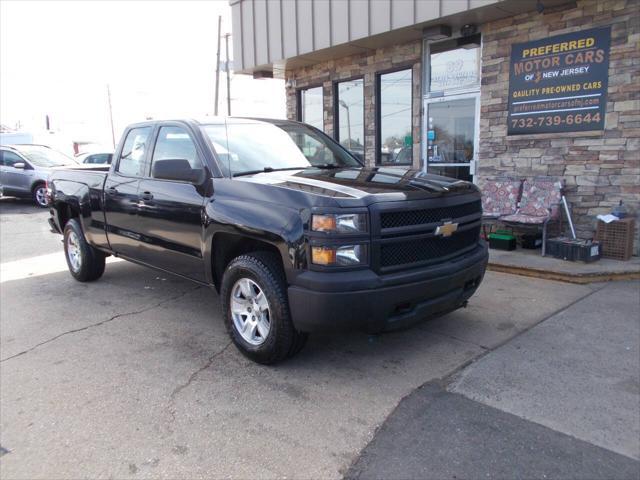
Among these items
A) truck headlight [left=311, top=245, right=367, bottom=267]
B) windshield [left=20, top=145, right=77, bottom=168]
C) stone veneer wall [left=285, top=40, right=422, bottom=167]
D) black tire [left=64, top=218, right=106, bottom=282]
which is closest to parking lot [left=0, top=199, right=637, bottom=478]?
black tire [left=64, top=218, right=106, bottom=282]

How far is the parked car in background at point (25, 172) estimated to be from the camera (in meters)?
14.3

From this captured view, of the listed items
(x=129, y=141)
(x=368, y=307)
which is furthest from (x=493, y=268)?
(x=129, y=141)

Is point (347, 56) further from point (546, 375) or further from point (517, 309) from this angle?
point (546, 375)

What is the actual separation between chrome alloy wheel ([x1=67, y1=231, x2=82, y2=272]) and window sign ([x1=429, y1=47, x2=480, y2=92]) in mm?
6158

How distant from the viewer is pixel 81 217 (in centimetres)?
618

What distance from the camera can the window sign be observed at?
8344 mm

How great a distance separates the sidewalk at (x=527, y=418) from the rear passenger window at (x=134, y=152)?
11.6 ft

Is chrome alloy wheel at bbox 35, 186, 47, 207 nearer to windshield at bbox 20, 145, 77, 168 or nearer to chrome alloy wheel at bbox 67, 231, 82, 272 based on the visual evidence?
windshield at bbox 20, 145, 77, 168

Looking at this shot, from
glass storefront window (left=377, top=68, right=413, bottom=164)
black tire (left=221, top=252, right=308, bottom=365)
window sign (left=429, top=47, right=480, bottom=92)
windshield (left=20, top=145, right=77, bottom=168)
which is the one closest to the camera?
black tire (left=221, top=252, right=308, bottom=365)

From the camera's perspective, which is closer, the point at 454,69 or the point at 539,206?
the point at 539,206

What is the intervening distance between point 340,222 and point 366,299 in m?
0.52

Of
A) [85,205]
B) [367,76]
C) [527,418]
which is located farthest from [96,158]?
[527,418]

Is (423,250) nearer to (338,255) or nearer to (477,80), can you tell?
(338,255)

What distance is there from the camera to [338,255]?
10.8 feet
